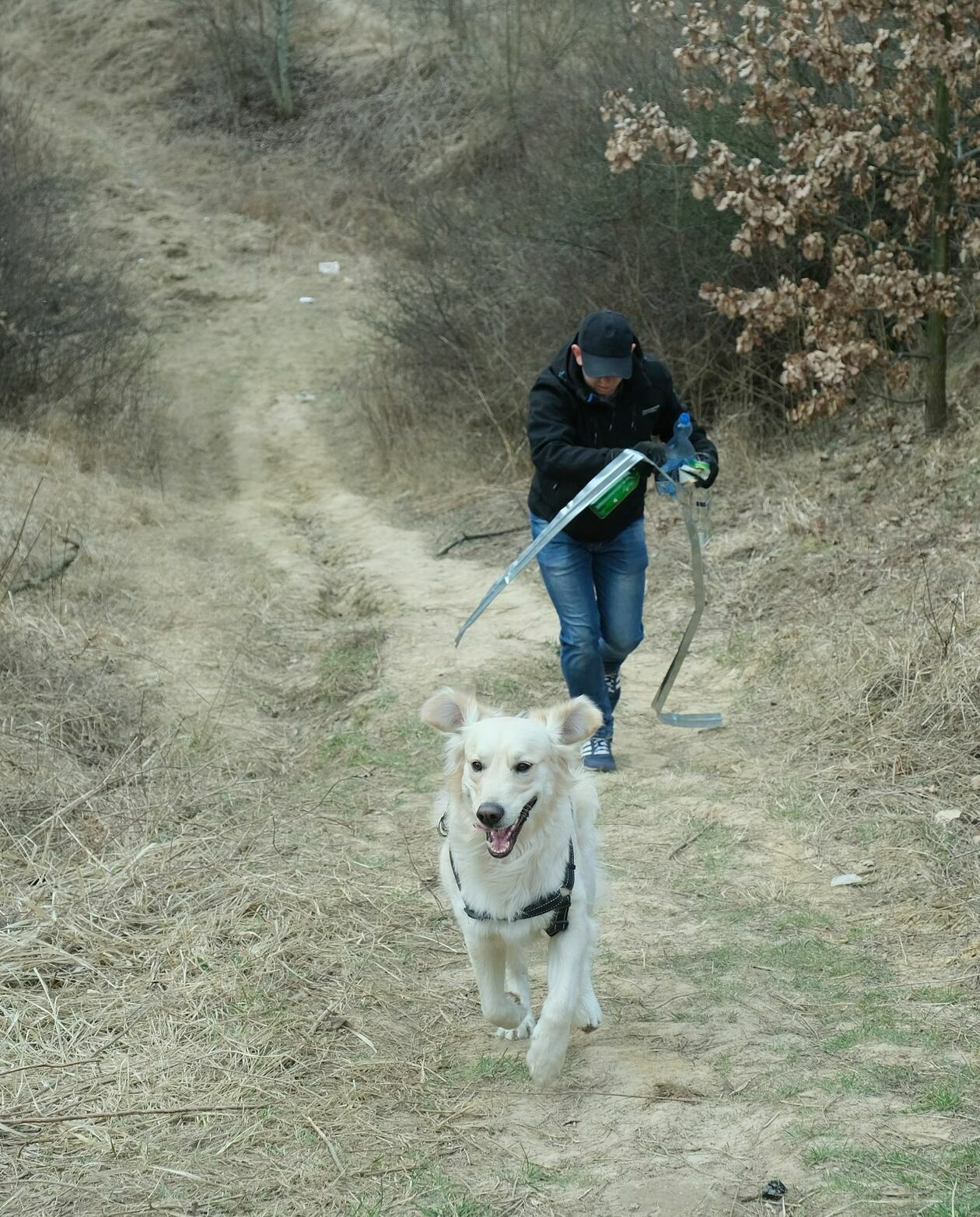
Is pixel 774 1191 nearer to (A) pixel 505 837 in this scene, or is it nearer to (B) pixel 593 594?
(A) pixel 505 837

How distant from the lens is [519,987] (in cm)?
471

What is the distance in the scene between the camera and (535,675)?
8.95 meters

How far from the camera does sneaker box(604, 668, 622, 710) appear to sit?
23.9 feet

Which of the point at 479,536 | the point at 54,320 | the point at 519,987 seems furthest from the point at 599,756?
the point at 54,320

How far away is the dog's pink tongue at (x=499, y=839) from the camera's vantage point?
164 inches

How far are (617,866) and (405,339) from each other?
40.1 ft

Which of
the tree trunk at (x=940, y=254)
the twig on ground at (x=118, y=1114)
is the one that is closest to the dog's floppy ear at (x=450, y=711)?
the twig on ground at (x=118, y=1114)

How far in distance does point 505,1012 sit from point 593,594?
288cm

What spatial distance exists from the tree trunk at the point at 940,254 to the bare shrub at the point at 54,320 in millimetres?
10542

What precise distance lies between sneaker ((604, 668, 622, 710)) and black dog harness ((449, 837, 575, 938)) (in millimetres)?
2967

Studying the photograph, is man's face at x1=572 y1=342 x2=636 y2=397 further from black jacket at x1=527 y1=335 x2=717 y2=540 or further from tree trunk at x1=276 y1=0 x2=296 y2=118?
tree trunk at x1=276 y1=0 x2=296 y2=118

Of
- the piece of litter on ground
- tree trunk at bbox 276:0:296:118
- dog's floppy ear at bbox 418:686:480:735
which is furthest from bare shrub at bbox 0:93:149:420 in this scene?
the piece of litter on ground

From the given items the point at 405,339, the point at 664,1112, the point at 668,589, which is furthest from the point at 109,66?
the point at 664,1112

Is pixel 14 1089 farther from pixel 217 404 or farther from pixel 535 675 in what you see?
pixel 217 404
